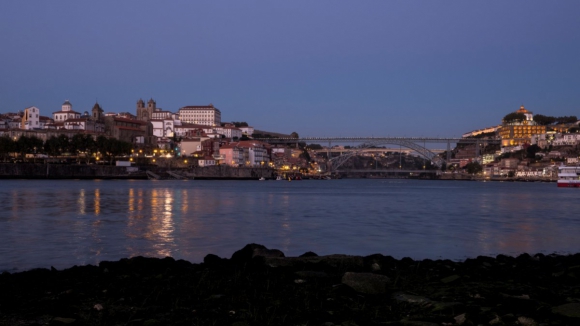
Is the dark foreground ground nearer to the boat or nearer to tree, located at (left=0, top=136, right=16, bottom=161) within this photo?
the boat

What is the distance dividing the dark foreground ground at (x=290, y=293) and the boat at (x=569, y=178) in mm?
58478

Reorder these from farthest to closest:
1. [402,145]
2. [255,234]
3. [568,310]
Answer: [402,145], [255,234], [568,310]

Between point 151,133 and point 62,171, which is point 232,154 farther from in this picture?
point 62,171

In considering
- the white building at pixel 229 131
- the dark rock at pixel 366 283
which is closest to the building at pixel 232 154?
the white building at pixel 229 131

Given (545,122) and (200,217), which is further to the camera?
(545,122)

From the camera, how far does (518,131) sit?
14125 cm

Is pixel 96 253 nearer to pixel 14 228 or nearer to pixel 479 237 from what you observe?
pixel 14 228

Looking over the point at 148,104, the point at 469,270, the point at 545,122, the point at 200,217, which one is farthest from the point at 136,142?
the point at 545,122

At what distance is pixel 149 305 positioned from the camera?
5.14 metres

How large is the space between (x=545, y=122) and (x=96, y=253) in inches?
6400

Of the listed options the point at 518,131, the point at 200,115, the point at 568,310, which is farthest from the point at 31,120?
the point at 518,131

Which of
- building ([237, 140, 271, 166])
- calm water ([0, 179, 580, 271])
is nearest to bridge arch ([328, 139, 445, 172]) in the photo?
building ([237, 140, 271, 166])

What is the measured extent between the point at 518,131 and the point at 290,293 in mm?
147263

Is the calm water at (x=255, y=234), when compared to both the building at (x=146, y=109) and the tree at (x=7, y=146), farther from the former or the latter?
the building at (x=146, y=109)
